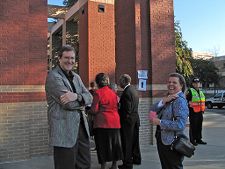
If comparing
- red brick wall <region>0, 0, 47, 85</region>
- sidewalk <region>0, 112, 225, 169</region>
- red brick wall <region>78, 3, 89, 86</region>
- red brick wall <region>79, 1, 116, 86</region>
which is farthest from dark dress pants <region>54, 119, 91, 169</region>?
red brick wall <region>78, 3, 89, 86</region>

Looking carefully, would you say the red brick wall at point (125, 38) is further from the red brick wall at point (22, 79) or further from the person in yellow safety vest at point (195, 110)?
the red brick wall at point (22, 79)

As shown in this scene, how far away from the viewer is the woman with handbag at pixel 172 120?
460 centimetres

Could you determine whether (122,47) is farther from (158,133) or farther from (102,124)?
(158,133)

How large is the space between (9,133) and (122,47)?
15.4ft

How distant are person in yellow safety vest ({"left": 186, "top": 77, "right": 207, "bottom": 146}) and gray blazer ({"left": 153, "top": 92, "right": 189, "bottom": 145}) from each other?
642cm

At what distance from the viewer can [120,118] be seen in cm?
772

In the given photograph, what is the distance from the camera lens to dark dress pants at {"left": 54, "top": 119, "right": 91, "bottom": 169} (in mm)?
4148

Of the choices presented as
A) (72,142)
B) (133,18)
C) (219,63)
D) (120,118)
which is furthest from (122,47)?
(219,63)

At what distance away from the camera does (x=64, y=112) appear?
414 centimetres

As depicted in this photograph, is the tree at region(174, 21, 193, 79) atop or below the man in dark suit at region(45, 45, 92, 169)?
atop

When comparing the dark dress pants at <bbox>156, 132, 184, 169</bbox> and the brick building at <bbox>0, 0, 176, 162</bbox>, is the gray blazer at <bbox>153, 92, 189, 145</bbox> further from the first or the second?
the brick building at <bbox>0, 0, 176, 162</bbox>

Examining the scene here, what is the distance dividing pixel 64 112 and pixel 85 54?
9108 mm

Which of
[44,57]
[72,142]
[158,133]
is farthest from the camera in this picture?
[44,57]

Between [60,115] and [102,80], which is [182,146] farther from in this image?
[102,80]
